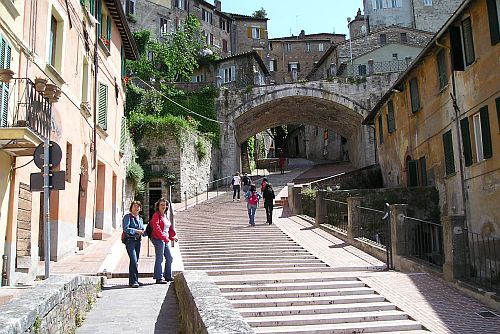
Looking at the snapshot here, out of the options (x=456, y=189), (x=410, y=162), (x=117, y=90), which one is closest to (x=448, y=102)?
(x=456, y=189)

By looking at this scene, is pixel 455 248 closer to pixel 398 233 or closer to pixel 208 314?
pixel 398 233

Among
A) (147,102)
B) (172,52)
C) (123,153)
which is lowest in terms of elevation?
(123,153)

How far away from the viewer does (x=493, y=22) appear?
13.9 m

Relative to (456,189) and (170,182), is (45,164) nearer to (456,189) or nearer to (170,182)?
(456,189)

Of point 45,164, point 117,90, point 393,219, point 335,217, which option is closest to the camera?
point 45,164

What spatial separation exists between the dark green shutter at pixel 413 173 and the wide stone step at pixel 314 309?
47.8 ft

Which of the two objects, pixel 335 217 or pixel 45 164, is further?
pixel 335 217

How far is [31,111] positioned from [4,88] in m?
1.09

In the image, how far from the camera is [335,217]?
19047mm

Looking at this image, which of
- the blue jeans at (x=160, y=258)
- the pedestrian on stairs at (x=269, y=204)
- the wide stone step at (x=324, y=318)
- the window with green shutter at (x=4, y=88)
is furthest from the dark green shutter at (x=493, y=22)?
the window with green shutter at (x=4, y=88)

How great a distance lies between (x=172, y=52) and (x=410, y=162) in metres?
28.8

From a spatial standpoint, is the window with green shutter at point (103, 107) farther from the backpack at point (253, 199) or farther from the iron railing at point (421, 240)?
the iron railing at point (421, 240)

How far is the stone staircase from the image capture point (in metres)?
7.69

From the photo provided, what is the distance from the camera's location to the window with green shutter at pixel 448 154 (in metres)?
17.7
